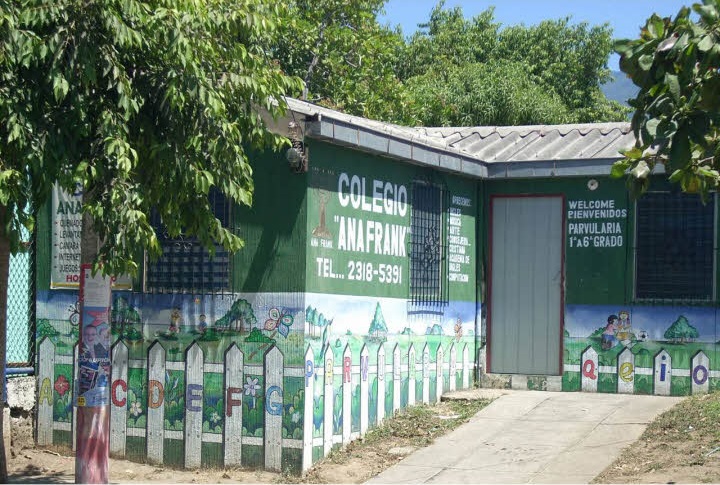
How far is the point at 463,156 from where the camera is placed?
1368 centimetres

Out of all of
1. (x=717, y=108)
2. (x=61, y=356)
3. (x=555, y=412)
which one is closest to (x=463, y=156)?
(x=555, y=412)

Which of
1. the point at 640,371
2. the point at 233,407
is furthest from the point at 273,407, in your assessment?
the point at 640,371

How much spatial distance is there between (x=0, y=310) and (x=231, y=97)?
300 centimetres

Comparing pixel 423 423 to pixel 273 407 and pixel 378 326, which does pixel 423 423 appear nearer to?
pixel 378 326

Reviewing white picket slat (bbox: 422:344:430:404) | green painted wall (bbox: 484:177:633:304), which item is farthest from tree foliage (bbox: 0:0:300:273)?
green painted wall (bbox: 484:177:633:304)

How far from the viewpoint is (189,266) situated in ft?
38.5

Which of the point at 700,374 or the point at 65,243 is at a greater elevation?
the point at 65,243

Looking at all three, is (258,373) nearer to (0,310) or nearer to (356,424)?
(356,424)

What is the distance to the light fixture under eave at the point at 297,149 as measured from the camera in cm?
1091

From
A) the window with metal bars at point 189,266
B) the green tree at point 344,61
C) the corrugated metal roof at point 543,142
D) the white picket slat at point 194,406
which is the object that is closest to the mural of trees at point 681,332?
the corrugated metal roof at point 543,142

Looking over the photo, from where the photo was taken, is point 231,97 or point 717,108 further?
point 231,97

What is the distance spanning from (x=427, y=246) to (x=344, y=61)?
40.6ft

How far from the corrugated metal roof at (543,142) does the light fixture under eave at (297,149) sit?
3.71 meters

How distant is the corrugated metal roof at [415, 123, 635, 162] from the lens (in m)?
14.1
